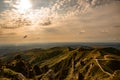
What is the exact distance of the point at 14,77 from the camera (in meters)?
70.8

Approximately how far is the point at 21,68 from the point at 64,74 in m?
28.4

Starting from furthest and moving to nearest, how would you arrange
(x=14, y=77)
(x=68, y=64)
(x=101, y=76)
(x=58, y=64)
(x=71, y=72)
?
(x=58, y=64) < (x=68, y=64) < (x=71, y=72) < (x=101, y=76) < (x=14, y=77)

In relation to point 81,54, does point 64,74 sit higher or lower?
lower

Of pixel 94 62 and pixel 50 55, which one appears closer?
pixel 94 62

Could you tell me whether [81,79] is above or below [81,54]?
below

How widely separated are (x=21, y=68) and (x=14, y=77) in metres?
23.9

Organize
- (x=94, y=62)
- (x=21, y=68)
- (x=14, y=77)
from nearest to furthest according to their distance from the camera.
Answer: (x=14, y=77), (x=21, y=68), (x=94, y=62)

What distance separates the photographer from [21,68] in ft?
310

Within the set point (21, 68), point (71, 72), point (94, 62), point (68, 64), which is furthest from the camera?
point (68, 64)

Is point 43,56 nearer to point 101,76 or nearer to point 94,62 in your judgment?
point 94,62

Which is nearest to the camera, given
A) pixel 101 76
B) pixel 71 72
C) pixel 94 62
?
pixel 101 76

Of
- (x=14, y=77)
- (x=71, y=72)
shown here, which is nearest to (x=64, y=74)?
(x=71, y=72)

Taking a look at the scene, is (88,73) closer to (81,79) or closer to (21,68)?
(81,79)

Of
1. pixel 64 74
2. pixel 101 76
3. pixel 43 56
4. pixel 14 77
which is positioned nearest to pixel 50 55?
pixel 43 56
